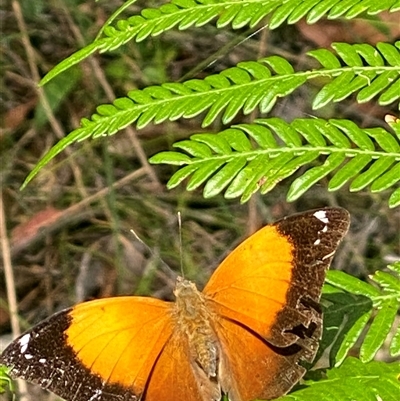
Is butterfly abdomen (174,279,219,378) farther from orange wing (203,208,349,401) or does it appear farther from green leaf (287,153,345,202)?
green leaf (287,153,345,202)

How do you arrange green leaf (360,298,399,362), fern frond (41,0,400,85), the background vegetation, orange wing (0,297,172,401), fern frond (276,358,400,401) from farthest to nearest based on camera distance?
the background vegetation → fern frond (41,0,400,85) → orange wing (0,297,172,401) → green leaf (360,298,399,362) → fern frond (276,358,400,401)

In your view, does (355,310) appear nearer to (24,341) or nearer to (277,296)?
(277,296)

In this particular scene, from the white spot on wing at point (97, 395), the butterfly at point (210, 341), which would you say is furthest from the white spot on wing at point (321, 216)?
the white spot on wing at point (97, 395)

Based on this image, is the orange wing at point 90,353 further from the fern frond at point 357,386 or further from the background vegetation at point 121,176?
the background vegetation at point 121,176

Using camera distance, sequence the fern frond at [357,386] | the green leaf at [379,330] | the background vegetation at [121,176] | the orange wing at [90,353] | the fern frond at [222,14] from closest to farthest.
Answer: the fern frond at [357,386], the green leaf at [379,330], the orange wing at [90,353], the fern frond at [222,14], the background vegetation at [121,176]

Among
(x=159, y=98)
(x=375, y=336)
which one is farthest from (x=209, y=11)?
(x=375, y=336)

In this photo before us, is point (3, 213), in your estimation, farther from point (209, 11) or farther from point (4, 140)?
point (209, 11)

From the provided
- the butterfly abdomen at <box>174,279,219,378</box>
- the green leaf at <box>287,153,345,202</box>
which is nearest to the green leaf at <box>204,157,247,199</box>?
the green leaf at <box>287,153,345,202</box>
